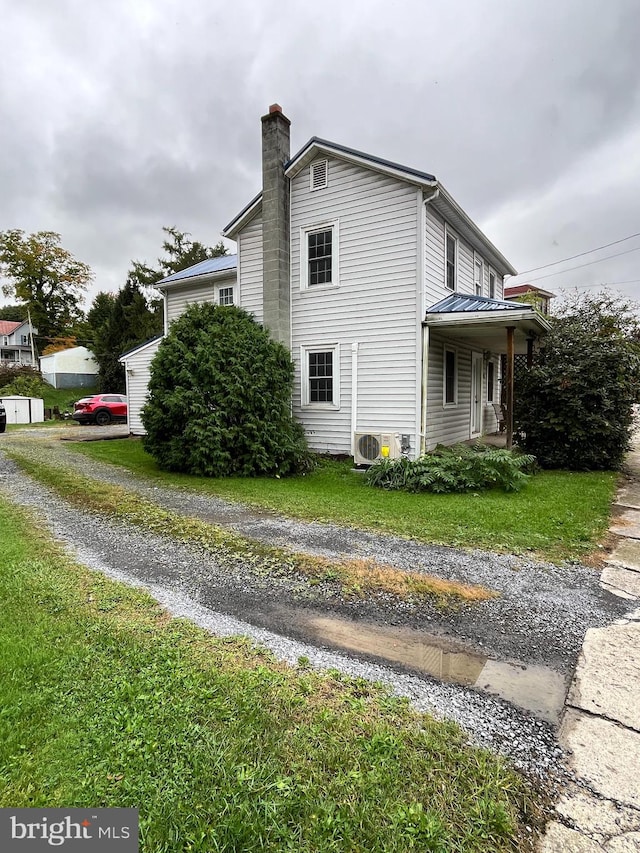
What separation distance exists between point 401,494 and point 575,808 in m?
5.85

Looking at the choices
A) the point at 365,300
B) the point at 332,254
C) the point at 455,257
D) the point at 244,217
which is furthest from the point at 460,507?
the point at 244,217

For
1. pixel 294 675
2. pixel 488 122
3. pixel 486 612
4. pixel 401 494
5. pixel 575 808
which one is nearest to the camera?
pixel 575 808

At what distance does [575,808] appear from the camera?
1.74 meters

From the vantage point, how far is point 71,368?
35.6 m

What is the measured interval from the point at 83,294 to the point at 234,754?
5260 cm

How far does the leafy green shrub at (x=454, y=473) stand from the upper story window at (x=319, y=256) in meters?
4.84

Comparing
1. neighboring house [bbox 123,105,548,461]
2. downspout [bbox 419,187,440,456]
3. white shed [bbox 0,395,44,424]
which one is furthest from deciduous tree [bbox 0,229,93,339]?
downspout [bbox 419,187,440,456]

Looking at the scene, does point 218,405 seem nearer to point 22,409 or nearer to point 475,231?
point 475,231

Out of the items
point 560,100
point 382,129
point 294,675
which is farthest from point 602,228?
point 294,675

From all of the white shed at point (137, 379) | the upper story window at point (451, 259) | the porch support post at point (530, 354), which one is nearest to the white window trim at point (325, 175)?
the upper story window at point (451, 259)

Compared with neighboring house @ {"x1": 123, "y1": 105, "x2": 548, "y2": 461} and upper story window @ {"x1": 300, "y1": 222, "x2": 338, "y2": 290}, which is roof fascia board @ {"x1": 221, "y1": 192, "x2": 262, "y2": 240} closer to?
neighboring house @ {"x1": 123, "y1": 105, "x2": 548, "y2": 461}

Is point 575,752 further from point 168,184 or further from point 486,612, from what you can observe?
point 168,184

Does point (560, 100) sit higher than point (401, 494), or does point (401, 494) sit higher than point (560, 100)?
point (560, 100)

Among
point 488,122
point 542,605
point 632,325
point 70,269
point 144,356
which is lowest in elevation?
point 542,605
